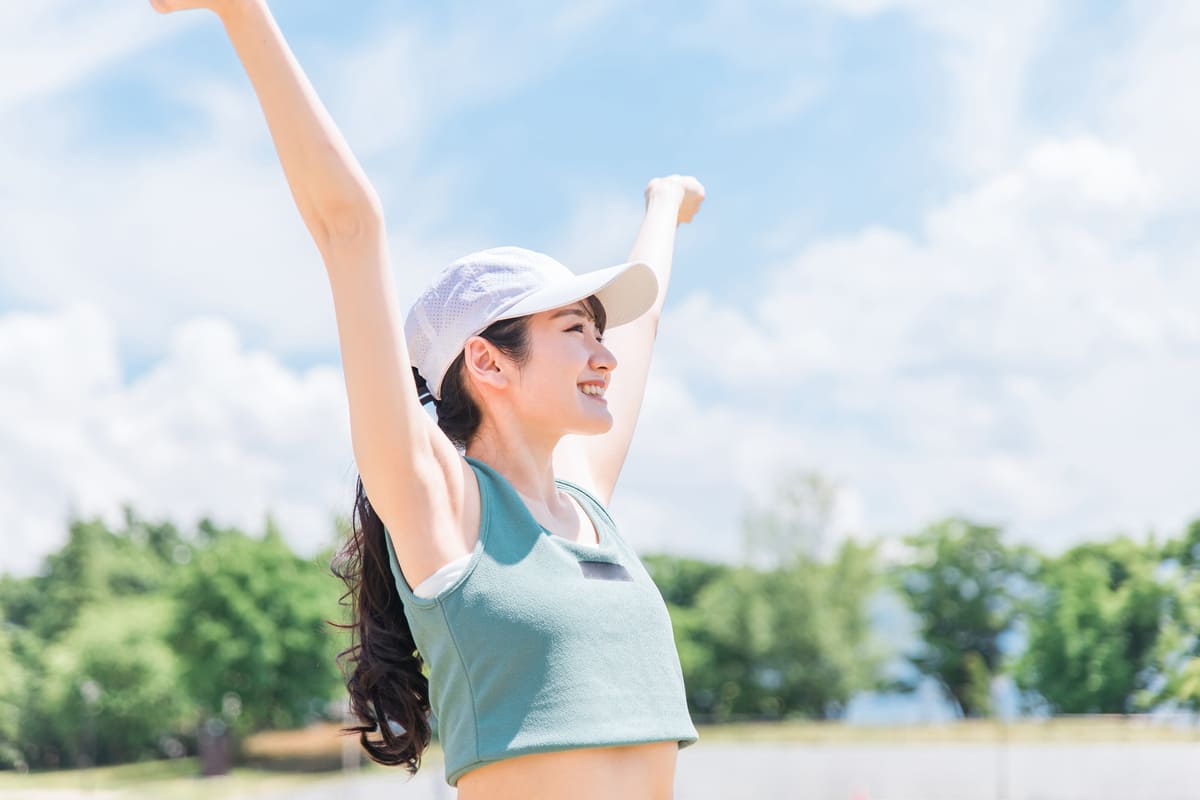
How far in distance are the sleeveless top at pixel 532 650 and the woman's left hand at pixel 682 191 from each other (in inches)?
33.4

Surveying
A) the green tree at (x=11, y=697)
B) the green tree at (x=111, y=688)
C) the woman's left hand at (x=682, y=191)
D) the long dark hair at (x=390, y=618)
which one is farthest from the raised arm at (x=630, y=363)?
the green tree at (x=111, y=688)

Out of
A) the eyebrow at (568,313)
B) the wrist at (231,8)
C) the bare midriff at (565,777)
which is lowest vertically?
Result: the bare midriff at (565,777)

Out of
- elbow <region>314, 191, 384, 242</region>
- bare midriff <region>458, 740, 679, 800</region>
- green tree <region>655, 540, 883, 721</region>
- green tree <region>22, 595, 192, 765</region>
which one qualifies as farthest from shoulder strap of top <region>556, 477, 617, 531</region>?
green tree <region>655, 540, 883, 721</region>

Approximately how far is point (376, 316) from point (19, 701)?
18943mm

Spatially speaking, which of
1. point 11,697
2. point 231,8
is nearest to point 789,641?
point 11,697

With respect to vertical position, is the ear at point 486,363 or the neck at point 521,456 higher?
the ear at point 486,363

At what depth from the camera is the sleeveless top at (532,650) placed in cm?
129

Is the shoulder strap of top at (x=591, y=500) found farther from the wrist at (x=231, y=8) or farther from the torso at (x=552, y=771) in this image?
the wrist at (x=231, y=8)

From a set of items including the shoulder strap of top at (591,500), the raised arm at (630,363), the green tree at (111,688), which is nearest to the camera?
the shoulder strap of top at (591,500)

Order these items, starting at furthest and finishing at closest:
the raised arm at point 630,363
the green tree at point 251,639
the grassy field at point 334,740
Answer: the green tree at point 251,639 < the grassy field at point 334,740 < the raised arm at point 630,363

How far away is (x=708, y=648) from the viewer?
35125 millimetres

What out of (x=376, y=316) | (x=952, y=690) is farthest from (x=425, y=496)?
(x=952, y=690)

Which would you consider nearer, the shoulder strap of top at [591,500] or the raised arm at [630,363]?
the shoulder strap of top at [591,500]

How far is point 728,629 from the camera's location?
34.7 m
